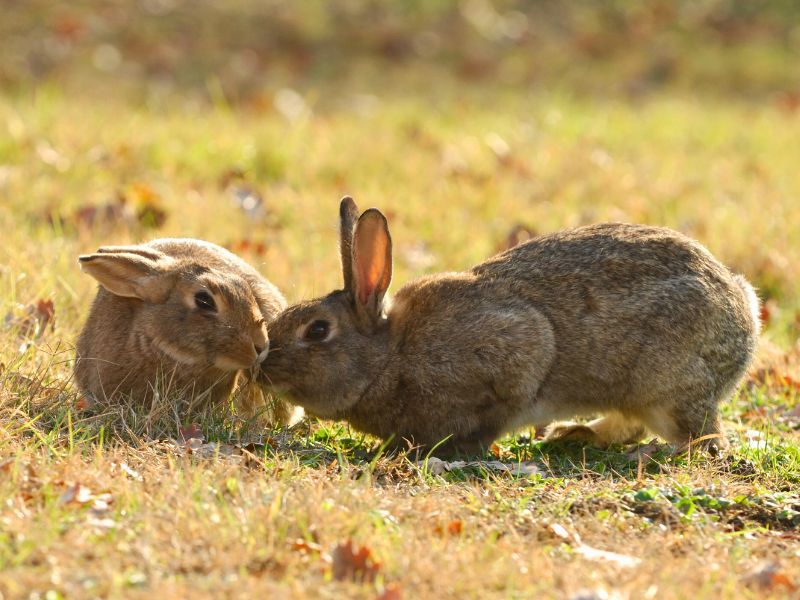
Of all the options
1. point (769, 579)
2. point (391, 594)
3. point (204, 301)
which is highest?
point (204, 301)

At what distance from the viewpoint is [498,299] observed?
211 inches

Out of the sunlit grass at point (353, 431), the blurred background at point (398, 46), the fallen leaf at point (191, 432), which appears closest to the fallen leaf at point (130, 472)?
the sunlit grass at point (353, 431)

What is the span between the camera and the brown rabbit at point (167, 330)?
509 centimetres

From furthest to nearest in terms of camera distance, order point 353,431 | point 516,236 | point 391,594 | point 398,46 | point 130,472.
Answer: point 398,46 → point 516,236 → point 353,431 → point 130,472 → point 391,594

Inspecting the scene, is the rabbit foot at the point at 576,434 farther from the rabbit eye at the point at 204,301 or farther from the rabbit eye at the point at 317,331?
the rabbit eye at the point at 204,301

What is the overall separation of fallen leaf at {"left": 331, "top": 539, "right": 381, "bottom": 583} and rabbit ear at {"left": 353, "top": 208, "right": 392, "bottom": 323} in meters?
1.89

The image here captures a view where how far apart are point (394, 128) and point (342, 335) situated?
236 inches

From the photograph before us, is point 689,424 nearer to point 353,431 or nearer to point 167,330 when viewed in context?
point 353,431

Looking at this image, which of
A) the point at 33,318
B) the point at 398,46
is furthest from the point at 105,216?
the point at 398,46

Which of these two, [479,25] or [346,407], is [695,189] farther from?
[479,25]

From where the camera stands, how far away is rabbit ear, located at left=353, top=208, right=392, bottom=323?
5.21 metres

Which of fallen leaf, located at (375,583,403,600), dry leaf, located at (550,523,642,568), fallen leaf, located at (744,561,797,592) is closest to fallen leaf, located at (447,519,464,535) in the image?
dry leaf, located at (550,523,642,568)

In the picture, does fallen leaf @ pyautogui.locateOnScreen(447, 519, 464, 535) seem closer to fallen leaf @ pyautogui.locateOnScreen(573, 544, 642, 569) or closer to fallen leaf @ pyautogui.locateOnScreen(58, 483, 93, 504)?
fallen leaf @ pyautogui.locateOnScreen(573, 544, 642, 569)

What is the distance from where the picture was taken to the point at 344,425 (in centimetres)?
569
